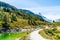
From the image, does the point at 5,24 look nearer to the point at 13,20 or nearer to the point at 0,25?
the point at 0,25

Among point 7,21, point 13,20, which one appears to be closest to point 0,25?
point 7,21

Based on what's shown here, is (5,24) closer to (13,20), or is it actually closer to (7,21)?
(7,21)

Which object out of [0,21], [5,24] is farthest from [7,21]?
[0,21]

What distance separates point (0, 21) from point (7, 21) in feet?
70.0

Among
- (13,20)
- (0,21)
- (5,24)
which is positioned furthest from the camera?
(13,20)

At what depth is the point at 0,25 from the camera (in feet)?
490

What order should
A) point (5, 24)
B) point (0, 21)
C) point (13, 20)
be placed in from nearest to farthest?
point (5, 24) < point (0, 21) < point (13, 20)

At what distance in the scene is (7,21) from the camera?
14438cm

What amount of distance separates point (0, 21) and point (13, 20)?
883 inches

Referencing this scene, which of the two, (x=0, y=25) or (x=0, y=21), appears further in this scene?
(x=0, y=21)

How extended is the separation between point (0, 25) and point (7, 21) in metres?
7.49

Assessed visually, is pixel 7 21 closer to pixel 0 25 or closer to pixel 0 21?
pixel 0 25

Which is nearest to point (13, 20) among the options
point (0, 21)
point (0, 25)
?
point (0, 21)

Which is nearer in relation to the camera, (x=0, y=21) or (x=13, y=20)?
(x=0, y=21)
